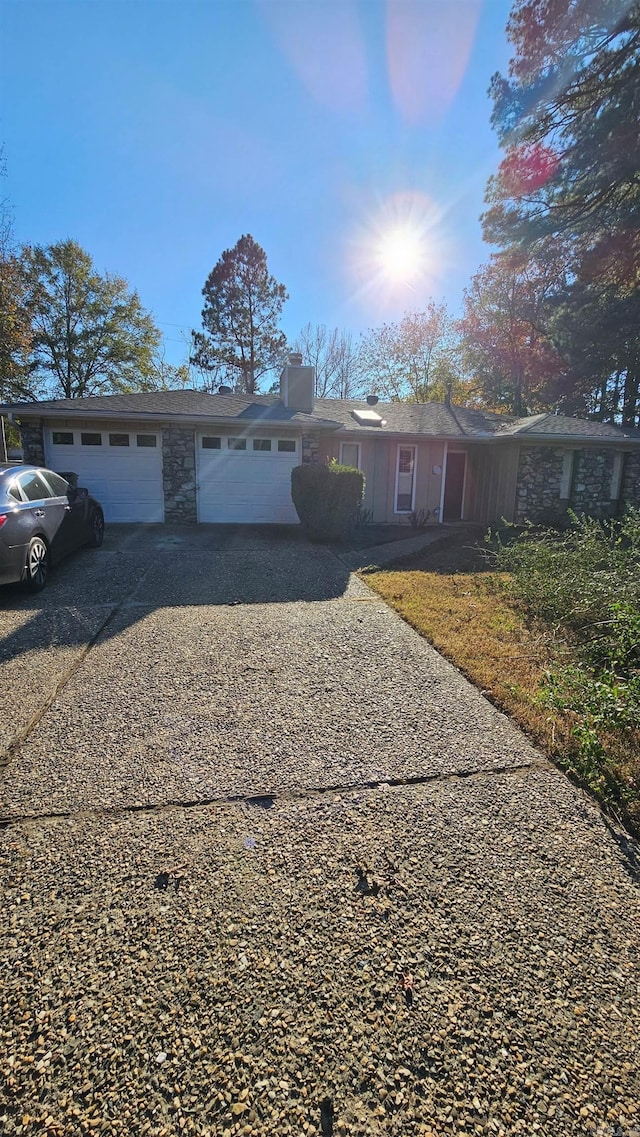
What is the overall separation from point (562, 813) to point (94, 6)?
967 cm

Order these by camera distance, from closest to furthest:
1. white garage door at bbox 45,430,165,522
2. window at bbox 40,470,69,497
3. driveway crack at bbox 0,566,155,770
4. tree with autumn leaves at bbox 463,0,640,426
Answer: driveway crack at bbox 0,566,155,770
window at bbox 40,470,69,497
white garage door at bbox 45,430,165,522
tree with autumn leaves at bbox 463,0,640,426

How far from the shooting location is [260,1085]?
1.26 meters

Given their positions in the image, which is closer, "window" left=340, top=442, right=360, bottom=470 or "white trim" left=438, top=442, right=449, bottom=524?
"window" left=340, top=442, right=360, bottom=470

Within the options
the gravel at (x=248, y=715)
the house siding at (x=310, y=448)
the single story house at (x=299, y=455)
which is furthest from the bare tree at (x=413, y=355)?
the gravel at (x=248, y=715)

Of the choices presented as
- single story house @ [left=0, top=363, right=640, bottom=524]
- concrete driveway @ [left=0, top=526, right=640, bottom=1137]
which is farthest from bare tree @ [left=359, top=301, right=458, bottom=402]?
concrete driveway @ [left=0, top=526, right=640, bottom=1137]

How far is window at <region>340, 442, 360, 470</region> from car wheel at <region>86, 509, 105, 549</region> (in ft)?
20.8

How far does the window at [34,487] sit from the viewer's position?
19.0 ft

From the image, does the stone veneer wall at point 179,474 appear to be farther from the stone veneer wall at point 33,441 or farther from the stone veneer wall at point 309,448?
the stone veneer wall at point 33,441

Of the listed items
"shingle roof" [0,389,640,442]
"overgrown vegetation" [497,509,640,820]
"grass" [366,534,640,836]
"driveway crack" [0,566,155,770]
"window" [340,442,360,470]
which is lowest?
"driveway crack" [0,566,155,770]

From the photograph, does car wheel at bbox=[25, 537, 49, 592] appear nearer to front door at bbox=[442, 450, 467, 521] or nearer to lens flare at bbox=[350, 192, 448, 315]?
front door at bbox=[442, 450, 467, 521]

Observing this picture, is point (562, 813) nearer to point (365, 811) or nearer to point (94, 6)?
point (365, 811)

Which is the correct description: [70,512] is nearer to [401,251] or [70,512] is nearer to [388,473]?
[388,473]

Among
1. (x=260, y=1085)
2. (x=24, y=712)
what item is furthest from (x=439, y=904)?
(x=24, y=712)

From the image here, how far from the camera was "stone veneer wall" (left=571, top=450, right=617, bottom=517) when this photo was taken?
40.9 ft
